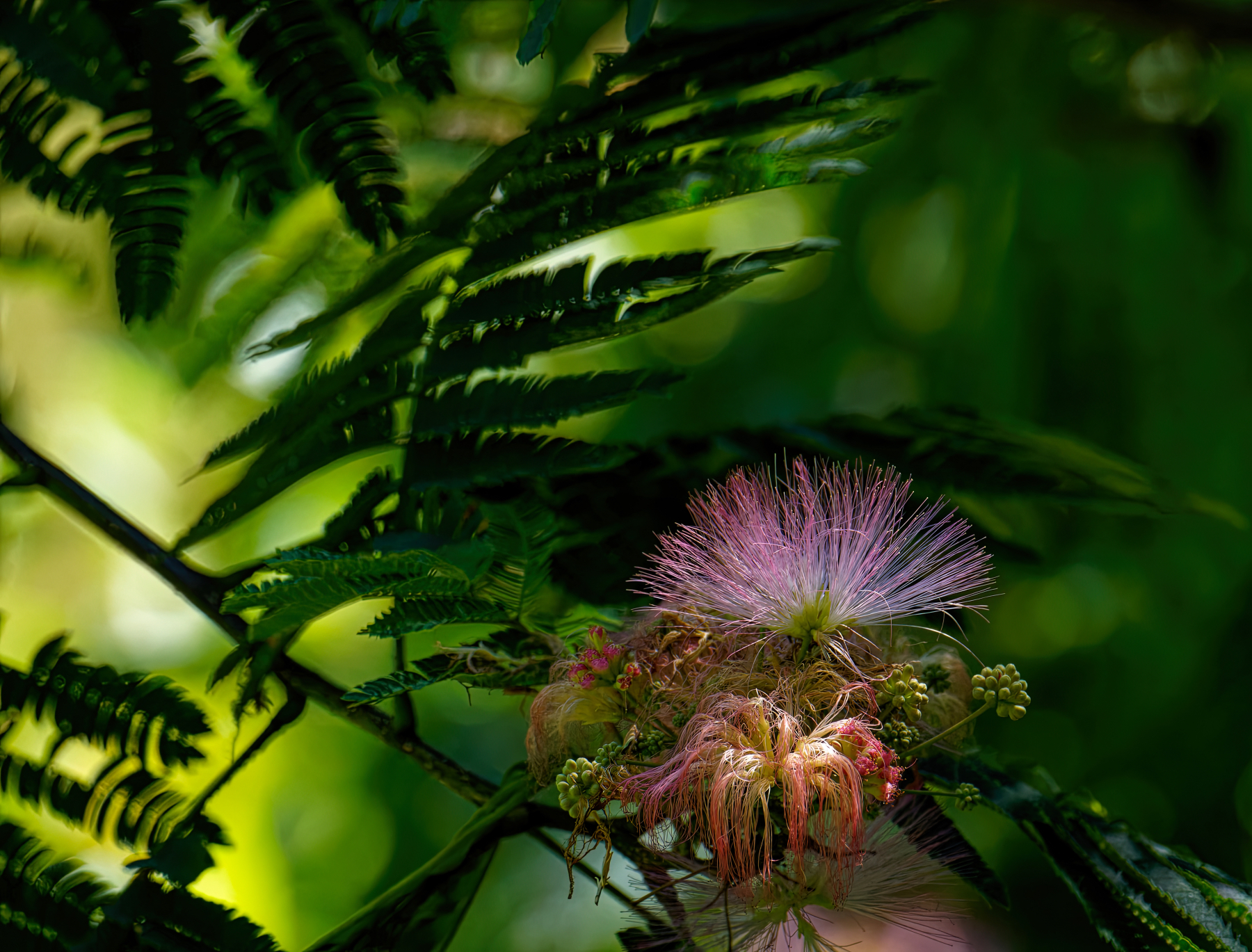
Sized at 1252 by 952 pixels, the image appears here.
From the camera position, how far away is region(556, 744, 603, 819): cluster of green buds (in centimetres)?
92

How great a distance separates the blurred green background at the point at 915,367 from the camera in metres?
2.53

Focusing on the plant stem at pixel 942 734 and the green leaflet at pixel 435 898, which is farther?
the green leaflet at pixel 435 898

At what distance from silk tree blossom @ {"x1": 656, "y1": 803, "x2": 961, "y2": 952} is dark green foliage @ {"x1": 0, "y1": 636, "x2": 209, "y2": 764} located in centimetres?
78

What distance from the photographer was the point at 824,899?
0.98 metres

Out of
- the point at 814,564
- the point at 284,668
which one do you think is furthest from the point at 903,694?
the point at 284,668

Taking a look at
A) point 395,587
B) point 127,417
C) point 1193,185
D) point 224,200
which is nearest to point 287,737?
point 127,417

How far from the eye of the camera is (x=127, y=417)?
3246mm

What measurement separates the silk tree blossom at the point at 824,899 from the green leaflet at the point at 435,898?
9.8 inches

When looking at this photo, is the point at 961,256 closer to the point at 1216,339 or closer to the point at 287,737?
the point at 1216,339

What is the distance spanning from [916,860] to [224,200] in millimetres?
2251

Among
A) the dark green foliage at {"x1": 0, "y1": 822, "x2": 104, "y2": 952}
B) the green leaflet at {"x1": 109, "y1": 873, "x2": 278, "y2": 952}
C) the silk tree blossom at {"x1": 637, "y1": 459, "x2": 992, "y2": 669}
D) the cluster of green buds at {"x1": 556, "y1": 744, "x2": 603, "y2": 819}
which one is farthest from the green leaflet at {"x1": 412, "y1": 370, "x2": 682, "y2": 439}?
the dark green foliage at {"x1": 0, "y1": 822, "x2": 104, "y2": 952}

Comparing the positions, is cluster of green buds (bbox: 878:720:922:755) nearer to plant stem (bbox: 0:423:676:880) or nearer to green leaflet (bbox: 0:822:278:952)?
plant stem (bbox: 0:423:676:880)

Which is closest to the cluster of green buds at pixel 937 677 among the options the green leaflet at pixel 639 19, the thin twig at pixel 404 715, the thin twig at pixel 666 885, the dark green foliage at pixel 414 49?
the thin twig at pixel 666 885

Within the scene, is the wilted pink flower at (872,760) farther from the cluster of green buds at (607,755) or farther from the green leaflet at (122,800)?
the green leaflet at (122,800)
